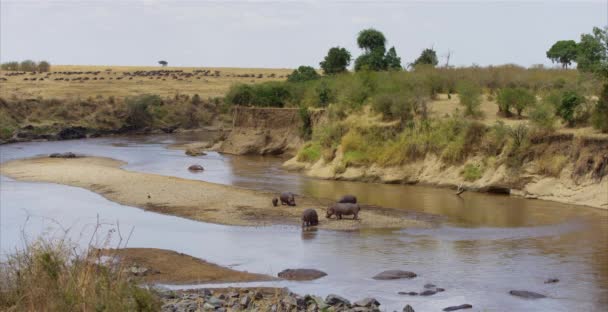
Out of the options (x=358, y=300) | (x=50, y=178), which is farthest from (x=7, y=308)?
(x=50, y=178)

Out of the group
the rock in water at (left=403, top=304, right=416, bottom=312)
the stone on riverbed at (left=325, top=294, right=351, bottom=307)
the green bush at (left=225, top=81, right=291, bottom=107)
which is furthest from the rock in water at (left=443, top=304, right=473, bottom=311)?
the green bush at (left=225, top=81, right=291, bottom=107)

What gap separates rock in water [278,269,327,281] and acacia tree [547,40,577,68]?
147 ft

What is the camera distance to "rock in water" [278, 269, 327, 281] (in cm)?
1755

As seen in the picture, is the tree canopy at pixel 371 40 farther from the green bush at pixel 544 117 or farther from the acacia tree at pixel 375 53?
the green bush at pixel 544 117

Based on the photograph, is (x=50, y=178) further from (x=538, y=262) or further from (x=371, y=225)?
(x=538, y=262)

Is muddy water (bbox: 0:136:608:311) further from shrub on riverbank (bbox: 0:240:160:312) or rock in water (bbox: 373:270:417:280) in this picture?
shrub on riverbank (bbox: 0:240:160:312)

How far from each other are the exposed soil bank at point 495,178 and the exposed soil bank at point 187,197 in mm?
5991

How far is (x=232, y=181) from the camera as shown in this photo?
3575cm

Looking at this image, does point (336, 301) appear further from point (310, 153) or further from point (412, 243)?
point (310, 153)

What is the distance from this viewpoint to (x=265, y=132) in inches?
1981

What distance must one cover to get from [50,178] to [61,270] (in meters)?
30.2

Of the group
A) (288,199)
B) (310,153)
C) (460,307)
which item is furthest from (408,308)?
(310,153)

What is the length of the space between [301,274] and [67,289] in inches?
386

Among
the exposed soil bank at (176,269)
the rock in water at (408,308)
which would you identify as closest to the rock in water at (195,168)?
the exposed soil bank at (176,269)
